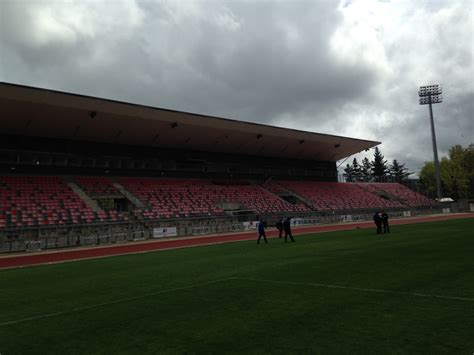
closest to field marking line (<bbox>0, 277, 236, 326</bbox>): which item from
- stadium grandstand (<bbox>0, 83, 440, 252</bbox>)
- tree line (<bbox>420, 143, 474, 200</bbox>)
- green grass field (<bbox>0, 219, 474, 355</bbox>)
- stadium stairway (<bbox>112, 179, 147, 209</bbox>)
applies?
green grass field (<bbox>0, 219, 474, 355</bbox>)

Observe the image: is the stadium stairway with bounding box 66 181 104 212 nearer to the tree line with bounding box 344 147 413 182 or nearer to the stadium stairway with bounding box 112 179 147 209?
the stadium stairway with bounding box 112 179 147 209

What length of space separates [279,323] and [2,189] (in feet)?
102

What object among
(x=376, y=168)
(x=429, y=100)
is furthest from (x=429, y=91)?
(x=376, y=168)

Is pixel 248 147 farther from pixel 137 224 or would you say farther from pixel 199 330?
pixel 199 330

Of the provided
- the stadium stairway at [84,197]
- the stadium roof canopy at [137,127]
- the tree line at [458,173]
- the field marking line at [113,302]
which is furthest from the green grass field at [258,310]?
the tree line at [458,173]

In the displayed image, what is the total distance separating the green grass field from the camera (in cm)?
532

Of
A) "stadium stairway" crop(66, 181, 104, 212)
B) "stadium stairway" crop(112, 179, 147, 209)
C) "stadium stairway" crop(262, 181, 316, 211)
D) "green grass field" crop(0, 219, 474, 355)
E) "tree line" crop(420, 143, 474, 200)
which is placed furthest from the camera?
"tree line" crop(420, 143, 474, 200)

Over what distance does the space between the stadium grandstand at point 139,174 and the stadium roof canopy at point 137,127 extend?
0.11 m

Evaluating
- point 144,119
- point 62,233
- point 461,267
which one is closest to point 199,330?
point 461,267

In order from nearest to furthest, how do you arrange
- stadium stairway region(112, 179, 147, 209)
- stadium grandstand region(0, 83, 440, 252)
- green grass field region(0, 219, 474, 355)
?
1. green grass field region(0, 219, 474, 355)
2. stadium grandstand region(0, 83, 440, 252)
3. stadium stairway region(112, 179, 147, 209)

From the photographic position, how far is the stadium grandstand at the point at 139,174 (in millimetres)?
28344

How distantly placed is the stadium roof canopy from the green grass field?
21434 mm

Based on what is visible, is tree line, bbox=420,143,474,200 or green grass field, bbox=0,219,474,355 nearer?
green grass field, bbox=0,219,474,355

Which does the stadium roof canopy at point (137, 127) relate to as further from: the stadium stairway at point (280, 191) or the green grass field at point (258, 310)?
the green grass field at point (258, 310)
